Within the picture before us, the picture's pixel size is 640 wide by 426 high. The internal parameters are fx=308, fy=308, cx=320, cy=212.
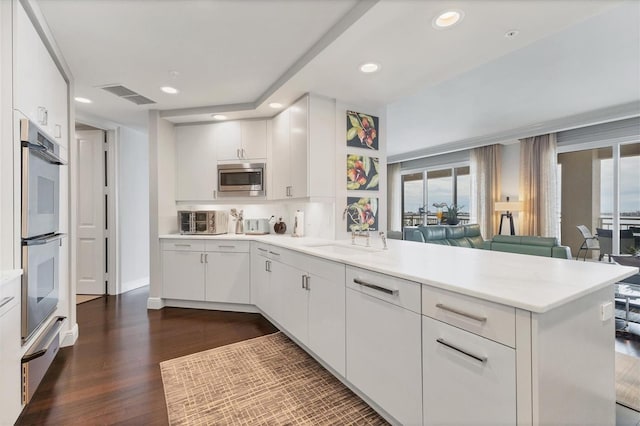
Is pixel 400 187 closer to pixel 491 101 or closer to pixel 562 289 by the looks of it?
pixel 491 101

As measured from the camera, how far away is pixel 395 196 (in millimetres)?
9758

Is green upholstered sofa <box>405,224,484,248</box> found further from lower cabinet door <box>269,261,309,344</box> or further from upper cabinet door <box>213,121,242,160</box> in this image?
upper cabinet door <box>213,121,242,160</box>

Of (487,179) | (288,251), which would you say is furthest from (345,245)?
(487,179)

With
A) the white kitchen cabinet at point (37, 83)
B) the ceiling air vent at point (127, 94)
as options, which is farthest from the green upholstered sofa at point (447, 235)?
the white kitchen cabinet at point (37, 83)

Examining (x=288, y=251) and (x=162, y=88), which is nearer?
(x=288, y=251)

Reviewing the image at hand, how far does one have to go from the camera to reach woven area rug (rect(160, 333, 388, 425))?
1.77m

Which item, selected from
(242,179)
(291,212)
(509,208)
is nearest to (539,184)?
(509,208)

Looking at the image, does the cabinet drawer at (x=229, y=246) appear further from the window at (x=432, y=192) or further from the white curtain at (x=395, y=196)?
the white curtain at (x=395, y=196)

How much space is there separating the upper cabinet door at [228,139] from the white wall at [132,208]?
1699 millimetres

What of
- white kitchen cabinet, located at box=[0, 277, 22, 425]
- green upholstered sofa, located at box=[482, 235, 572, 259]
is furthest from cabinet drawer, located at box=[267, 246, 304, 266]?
green upholstered sofa, located at box=[482, 235, 572, 259]

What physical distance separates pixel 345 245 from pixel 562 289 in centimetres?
178

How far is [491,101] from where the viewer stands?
4.42m

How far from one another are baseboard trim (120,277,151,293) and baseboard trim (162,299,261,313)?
122 centimetres

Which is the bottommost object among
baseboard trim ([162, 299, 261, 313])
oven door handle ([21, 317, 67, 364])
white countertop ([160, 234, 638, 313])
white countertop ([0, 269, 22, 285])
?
baseboard trim ([162, 299, 261, 313])
